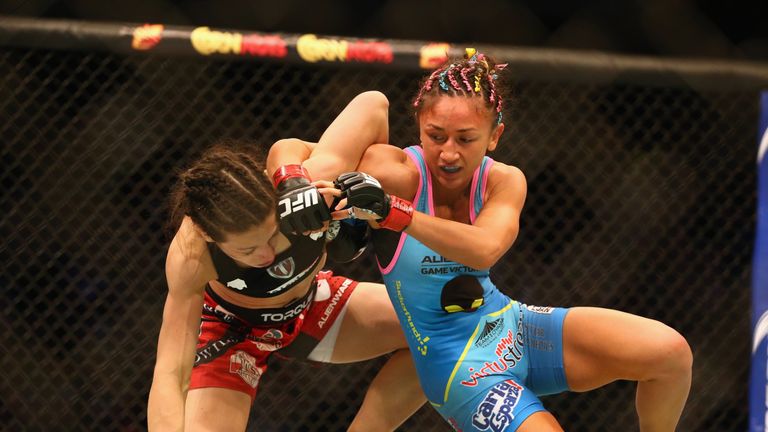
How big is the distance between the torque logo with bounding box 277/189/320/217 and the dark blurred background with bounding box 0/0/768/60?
1.23 m

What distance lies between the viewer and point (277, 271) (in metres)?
1.64

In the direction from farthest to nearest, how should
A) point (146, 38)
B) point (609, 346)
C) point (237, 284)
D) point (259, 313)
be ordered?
point (146, 38)
point (259, 313)
point (237, 284)
point (609, 346)

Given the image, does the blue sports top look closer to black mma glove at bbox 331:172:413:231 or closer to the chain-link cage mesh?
black mma glove at bbox 331:172:413:231

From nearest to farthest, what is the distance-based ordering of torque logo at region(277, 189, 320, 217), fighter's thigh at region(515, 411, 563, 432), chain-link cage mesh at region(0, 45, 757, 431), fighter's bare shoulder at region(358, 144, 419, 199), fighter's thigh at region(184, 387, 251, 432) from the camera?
torque logo at region(277, 189, 320, 217), fighter's thigh at region(515, 411, 563, 432), fighter's bare shoulder at region(358, 144, 419, 199), fighter's thigh at region(184, 387, 251, 432), chain-link cage mesh at region(0, 45, 757, 431)

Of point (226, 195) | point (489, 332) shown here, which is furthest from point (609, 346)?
point (226, 195)

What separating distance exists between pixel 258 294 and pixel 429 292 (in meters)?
0.34

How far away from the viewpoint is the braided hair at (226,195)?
140 centimetres

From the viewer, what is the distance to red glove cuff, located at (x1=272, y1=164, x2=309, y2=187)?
1.41 meters

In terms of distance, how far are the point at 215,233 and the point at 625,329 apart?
0.73 metres

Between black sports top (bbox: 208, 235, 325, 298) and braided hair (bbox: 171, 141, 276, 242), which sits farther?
black sports top (bbox: 208, 235, 325, 298)

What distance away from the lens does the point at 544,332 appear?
1.63m

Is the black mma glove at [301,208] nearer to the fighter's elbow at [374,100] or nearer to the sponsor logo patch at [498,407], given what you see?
the fighter's elbow at [374,100]

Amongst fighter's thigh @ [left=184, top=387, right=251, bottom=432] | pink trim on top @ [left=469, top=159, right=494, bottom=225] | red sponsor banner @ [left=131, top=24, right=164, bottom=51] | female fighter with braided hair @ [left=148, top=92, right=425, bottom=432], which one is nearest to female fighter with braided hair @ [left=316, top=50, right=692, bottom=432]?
pink trim on top @ [left=469, top=159, right=494, bottom=225]

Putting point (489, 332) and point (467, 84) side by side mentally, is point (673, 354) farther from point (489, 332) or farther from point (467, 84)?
point (467, 84)
